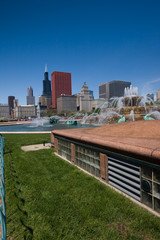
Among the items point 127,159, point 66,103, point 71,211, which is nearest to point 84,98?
point 66,103

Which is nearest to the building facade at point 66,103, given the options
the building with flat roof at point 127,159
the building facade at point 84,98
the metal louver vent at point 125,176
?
the building facade at point 84,98

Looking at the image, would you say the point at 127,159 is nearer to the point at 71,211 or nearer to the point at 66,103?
the point at 71,211

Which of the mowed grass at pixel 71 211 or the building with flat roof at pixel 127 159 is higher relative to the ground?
the building with flat roof at pixel 127 159

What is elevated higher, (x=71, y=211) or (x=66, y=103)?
(x=66, y=103)

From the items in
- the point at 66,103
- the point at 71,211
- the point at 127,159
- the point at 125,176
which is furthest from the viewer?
the point at 66,103

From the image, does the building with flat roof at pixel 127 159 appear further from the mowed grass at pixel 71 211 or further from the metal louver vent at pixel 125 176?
the mowed grass at pixel 71 211

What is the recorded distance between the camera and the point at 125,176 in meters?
4.82

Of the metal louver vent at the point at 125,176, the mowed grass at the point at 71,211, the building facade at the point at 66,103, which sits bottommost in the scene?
the mowed grass at the point at 71,211

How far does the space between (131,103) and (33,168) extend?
3675 centimetres

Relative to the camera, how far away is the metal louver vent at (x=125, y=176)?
4.46 meters

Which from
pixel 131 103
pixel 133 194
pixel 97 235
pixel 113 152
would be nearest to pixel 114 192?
pixel 133 194

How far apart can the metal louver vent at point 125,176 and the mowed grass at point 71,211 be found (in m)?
0.30

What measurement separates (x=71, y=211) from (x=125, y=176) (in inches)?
74.5

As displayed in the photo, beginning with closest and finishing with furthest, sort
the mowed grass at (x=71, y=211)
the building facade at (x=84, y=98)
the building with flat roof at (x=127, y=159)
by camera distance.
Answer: the mowed grass at (x=71, y=211), the building with flat roof at (x=127, y=159), the building facade at (x=84, y=98)
